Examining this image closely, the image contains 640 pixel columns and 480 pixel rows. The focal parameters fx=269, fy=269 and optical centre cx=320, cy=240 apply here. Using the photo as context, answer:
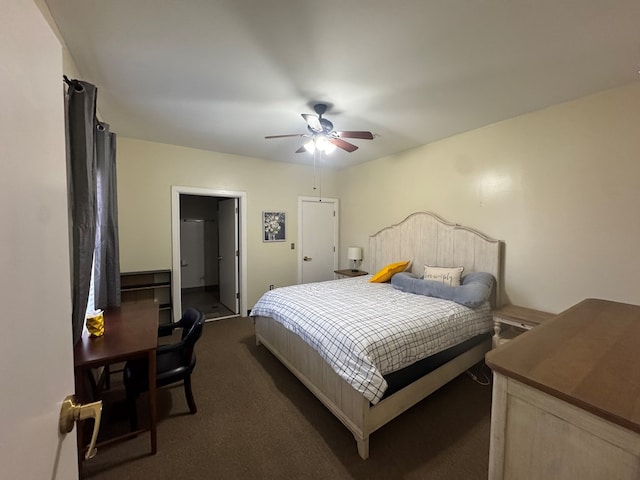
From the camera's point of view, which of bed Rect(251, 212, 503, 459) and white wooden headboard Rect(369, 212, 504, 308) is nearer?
bed Rect(251, 212, 503, 459)

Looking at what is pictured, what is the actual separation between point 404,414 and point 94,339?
7.55 ft

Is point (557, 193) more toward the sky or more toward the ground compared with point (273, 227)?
more toward the sky

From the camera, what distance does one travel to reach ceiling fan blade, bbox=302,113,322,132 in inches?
91.2

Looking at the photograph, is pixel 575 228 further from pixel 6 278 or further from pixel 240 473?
pixel 6 278

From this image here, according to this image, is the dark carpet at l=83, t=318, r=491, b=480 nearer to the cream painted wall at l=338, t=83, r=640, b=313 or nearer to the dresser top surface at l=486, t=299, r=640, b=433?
the dresser top surface at l=486, t=299, r=640, b=433

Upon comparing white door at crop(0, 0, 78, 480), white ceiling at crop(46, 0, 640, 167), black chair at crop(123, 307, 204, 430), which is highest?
white ceiling at crop(46, 0, 640, 167)

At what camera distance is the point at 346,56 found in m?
1.81

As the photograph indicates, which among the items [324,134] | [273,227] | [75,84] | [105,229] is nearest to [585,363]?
[324,134]

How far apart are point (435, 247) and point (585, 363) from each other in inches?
103

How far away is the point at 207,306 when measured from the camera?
4898 millimetres

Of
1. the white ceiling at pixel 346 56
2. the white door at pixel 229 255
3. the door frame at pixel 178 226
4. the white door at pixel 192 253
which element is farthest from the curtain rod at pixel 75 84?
the white door at pixel 192 253

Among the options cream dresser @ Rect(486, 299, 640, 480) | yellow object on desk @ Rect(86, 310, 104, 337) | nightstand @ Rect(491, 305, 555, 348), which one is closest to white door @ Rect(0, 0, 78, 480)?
cream dresser @ Rect(486, 299, 640, 480)

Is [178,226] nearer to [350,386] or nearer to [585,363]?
[350,386]

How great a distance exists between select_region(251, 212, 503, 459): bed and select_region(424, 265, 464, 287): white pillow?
0.16 meters
